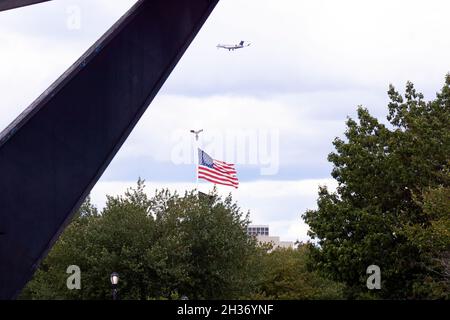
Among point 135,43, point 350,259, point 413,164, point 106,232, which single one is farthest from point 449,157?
point 135,43

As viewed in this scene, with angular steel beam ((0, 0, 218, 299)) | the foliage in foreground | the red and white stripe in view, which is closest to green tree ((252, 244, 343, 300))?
the foliage in foreground

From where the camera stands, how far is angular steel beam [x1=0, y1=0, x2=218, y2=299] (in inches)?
434

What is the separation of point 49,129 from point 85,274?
34.2m

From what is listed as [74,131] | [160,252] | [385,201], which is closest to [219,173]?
[160,252]

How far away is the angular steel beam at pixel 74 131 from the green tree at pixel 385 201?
25430 mm

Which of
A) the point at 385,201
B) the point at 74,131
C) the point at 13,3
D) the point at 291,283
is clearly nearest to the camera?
the point at 74,131

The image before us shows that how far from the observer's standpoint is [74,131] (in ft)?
37.7

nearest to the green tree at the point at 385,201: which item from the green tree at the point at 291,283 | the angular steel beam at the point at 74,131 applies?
the green tree at the point at 291,283

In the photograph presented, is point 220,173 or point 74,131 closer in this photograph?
point 74,131

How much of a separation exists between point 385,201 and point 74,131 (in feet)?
96.5

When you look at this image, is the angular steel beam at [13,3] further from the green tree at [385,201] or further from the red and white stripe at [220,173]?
the red and white stripe at [220,173]

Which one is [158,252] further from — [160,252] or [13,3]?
[13,3]
